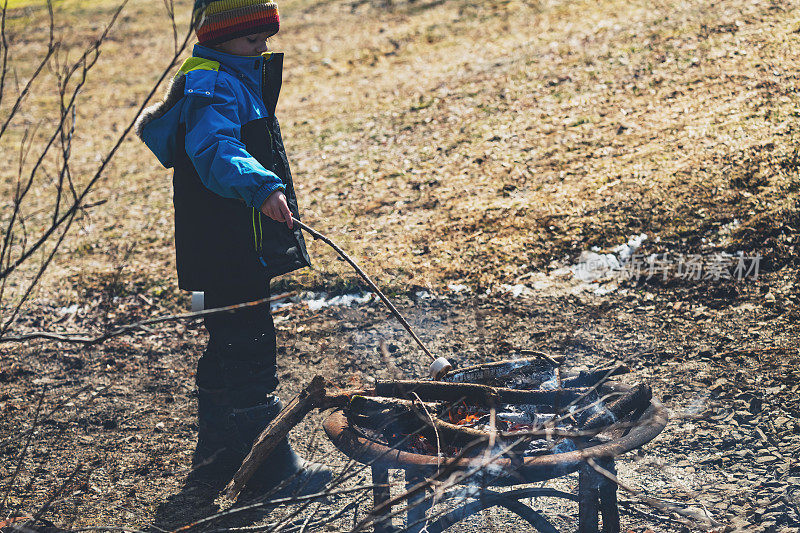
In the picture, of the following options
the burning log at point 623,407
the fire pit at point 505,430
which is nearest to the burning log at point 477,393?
the fire pit at point 505,430

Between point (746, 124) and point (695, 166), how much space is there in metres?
0.70

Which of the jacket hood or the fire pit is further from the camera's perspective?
the jacket hood

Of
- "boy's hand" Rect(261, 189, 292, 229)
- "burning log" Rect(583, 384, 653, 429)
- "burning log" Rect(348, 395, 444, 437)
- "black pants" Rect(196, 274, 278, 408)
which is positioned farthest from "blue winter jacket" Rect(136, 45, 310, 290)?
"burning log" Rect(583, 384, 653, 429)

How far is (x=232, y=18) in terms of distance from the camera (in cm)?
308

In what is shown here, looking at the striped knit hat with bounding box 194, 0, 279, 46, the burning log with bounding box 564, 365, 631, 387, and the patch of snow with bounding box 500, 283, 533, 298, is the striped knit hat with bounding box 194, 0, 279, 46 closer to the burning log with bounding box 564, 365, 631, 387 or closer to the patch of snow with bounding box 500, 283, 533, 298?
the burning log with bounding box 564, 365, 631, 387

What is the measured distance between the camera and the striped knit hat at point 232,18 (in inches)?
120

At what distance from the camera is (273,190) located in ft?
9.17

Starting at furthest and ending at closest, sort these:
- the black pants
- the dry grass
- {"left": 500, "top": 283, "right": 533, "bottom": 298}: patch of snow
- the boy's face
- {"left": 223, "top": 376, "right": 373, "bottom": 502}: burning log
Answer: the dry grass
{"left": 500, "top": 283, "right": 533, "bottom": 298}: patch of snow
the black pants
the boy's face
{"left": 223, "top": 376, "right": 373, "bottom": 502}: burning log

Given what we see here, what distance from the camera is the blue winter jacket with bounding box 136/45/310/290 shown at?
3029 mm

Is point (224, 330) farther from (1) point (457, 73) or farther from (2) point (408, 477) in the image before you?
(1) point (457, 73)

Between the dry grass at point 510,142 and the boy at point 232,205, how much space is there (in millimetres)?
1722

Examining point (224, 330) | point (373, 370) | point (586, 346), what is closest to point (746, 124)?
point (586, 346)

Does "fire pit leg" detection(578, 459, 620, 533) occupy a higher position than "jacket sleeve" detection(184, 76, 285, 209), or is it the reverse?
"jacket sleeve" detection(184, 76, 285, 209)

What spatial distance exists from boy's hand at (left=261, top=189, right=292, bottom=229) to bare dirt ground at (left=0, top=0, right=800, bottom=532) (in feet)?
3.71
